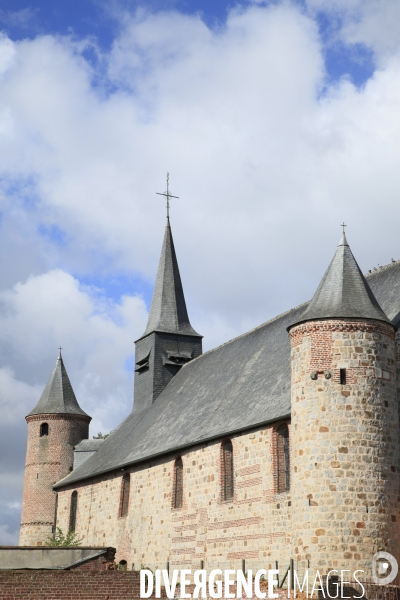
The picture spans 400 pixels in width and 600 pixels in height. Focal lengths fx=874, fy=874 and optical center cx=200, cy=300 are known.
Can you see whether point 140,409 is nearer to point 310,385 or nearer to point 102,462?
Answer: point 102,462

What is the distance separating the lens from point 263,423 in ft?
77.5

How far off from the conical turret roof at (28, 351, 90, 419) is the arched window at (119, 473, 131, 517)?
10554 mm

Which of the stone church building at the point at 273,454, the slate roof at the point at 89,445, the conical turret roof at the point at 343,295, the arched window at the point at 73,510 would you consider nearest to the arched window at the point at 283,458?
the stone church building at the point at 273,454

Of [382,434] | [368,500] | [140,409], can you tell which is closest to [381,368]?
[382,434]

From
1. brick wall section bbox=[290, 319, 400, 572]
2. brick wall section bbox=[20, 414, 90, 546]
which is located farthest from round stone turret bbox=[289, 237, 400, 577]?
A: brick wall section bbox=[20, 414, 90, 546]

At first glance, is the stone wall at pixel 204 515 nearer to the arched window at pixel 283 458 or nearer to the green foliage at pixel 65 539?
the arched window at pixel 283 458

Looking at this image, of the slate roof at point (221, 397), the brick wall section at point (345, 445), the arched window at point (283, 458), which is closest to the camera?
the brick wall section at point (345, 445)

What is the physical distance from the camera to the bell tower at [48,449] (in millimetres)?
40219

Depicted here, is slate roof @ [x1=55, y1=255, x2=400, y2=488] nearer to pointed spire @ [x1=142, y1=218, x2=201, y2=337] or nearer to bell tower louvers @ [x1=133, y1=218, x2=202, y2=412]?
bell tower louvers @ [x1=133, y1=218, x2=202, y2=412]

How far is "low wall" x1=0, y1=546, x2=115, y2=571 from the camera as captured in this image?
86.3 ft

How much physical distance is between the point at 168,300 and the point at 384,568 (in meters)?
23.1

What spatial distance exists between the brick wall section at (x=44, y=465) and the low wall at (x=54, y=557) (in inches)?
463

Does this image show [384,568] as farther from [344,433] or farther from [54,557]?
[54,557]

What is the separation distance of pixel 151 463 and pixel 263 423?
755 cm
